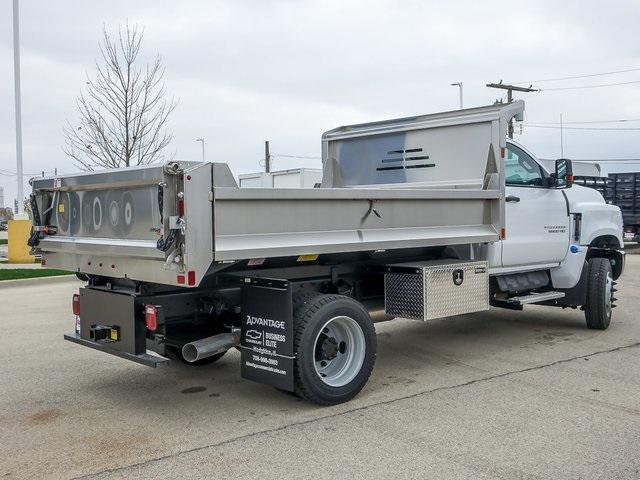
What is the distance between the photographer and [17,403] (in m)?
5.43

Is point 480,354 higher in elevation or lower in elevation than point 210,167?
lower

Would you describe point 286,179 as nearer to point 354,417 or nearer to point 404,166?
point 404,166

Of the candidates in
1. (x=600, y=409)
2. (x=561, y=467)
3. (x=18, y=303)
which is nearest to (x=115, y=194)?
(x=561, y=467)

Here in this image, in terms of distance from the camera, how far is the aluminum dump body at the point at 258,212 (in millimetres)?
4383

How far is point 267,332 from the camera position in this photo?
5082mm

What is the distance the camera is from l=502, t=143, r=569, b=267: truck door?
282 inches

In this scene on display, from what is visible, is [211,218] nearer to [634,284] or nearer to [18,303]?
[18,303]

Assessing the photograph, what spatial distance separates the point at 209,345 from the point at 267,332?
0.45 metres

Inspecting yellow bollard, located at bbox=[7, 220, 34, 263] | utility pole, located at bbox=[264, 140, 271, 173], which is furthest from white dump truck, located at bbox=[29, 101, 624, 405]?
utility pole, located at bbox=[264, 140, 271, 173]

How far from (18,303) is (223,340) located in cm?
726

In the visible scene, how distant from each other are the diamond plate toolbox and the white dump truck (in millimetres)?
15

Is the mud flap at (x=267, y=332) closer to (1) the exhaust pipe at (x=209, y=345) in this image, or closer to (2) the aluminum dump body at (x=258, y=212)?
(1) the exhaust pipe at (x=209, y=345)

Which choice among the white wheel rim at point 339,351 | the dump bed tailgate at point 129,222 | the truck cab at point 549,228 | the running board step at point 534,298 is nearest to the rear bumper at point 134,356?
the dump bed tailgate at point 129,222

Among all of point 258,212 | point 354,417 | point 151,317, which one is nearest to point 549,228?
point 354,417
